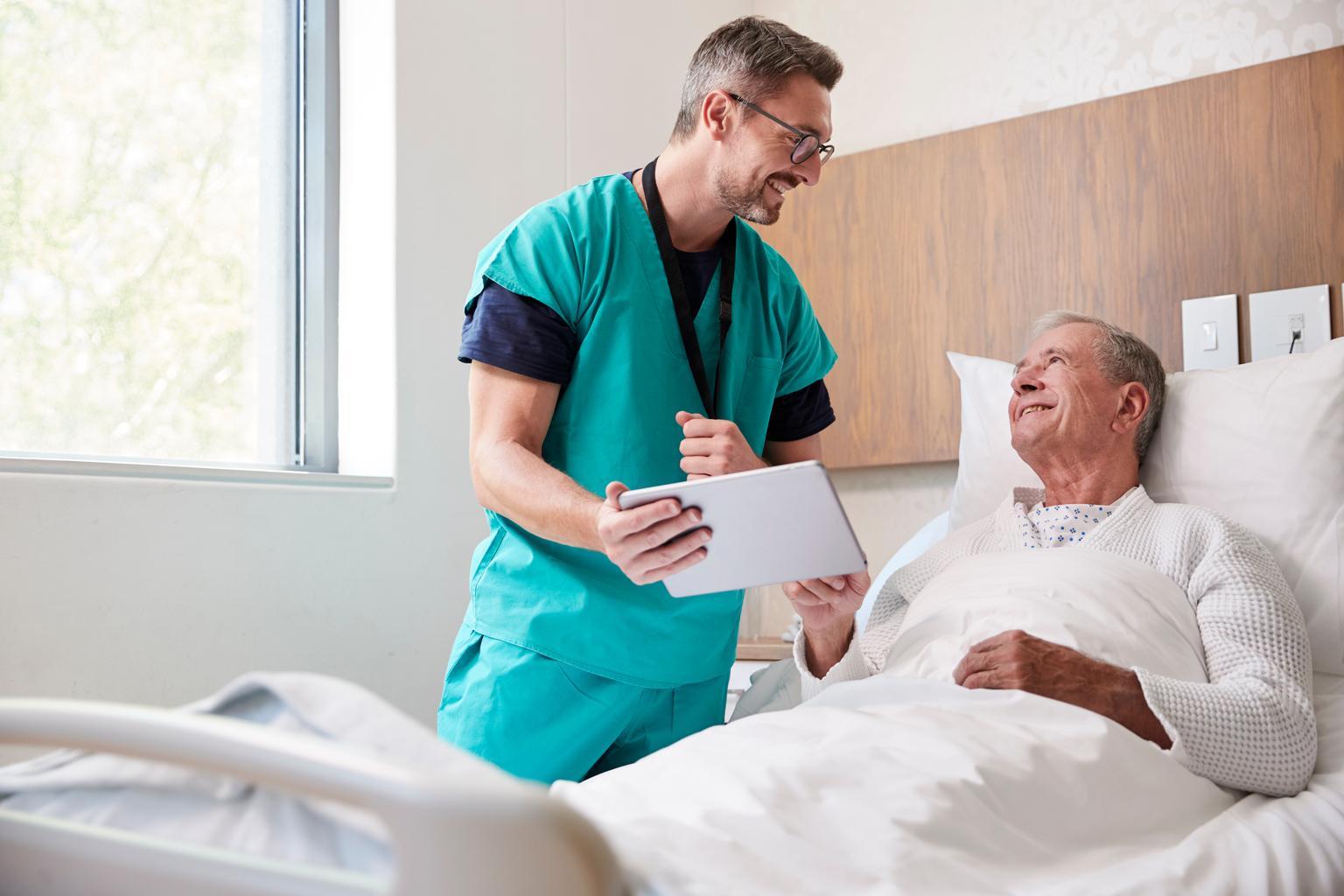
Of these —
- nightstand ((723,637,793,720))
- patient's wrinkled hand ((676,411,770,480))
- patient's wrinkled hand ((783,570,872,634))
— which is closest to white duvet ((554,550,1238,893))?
patient's wrinkled hand ((783,570,872,634))

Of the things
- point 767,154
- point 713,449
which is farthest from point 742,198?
point 713,449

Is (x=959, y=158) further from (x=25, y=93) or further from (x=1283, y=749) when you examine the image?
(x=25, y=93)

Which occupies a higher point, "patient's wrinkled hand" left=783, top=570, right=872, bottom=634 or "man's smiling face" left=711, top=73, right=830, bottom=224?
"man's smiling face" left=711, top=73, right=830, bottom=224

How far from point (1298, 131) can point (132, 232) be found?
236 centimetres

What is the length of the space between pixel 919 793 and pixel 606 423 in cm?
88

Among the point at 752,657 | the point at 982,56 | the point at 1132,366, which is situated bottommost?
the point at 752,657

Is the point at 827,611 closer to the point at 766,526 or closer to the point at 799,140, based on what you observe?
the point at 766,526

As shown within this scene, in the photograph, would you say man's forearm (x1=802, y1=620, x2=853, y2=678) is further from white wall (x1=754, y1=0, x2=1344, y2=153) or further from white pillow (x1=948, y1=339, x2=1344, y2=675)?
white wall (x1=754, y1=0, x2=1344, y2=153)

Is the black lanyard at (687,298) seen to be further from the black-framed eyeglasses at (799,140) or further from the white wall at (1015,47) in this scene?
the white wall at (1015,47)

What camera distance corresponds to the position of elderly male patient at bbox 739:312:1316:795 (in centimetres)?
136

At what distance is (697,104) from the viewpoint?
1.82 m

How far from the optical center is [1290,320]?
2254 mm

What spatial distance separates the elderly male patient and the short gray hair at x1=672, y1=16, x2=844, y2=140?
0.70 metres

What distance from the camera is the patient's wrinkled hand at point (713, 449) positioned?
143 centimetres
